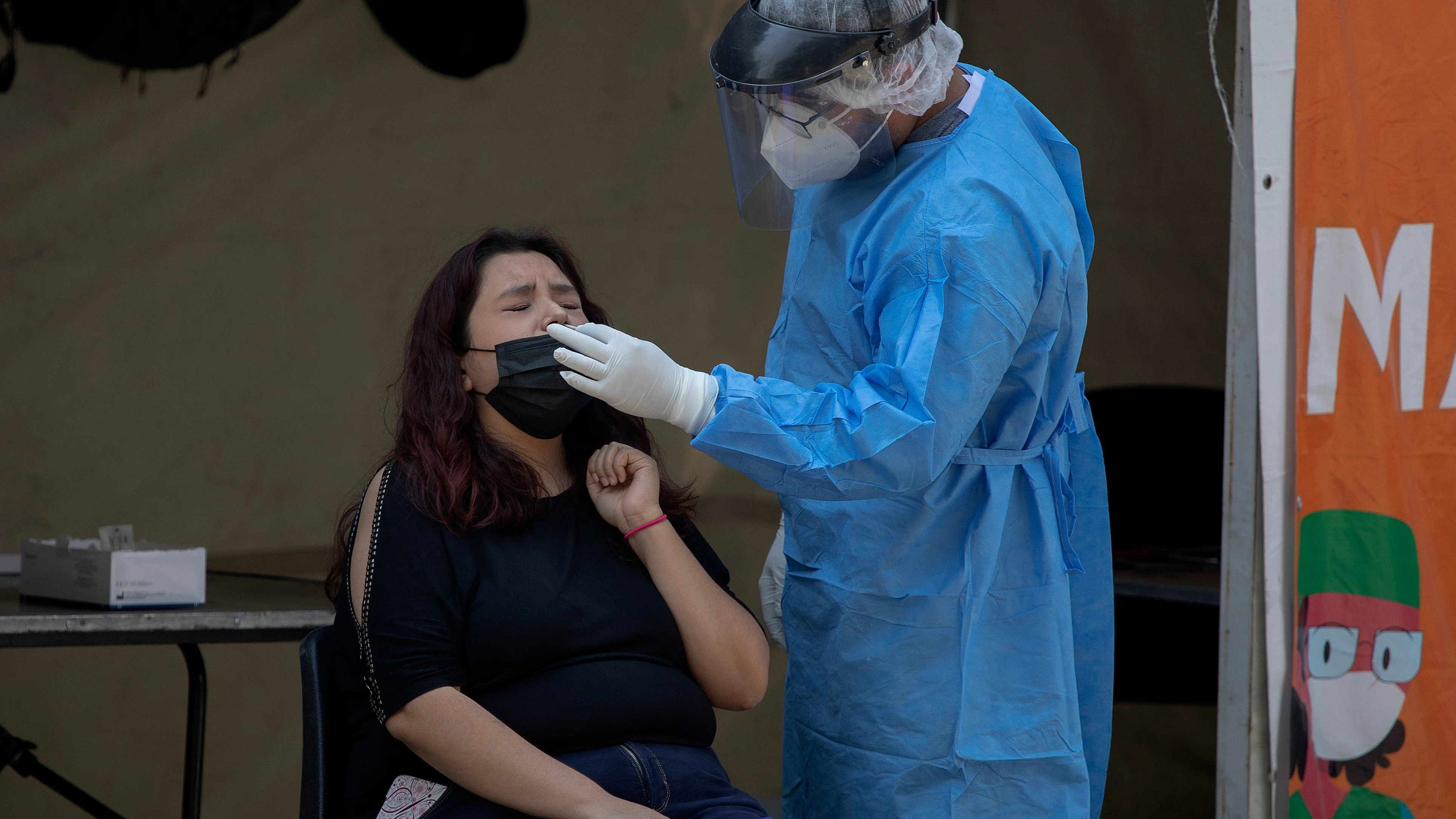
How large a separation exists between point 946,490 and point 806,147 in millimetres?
458

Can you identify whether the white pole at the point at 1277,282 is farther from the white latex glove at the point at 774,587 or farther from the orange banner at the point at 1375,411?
the white latex glove at the point at 774,587

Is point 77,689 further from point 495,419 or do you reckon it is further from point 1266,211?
point 1266,211

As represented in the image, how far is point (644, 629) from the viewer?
1.61 m

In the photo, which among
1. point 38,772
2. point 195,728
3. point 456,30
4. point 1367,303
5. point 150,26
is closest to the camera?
point 1367,303

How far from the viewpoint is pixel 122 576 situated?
1970mm

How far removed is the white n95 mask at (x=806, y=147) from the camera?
1.45m

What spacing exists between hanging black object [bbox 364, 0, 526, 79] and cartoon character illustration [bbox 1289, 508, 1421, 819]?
7.28ft

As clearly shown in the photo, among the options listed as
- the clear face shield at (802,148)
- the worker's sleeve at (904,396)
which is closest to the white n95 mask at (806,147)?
the clear face shield at (802,148)

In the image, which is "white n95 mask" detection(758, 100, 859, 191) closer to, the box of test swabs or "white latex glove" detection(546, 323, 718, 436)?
"white latex glove" detection(546, 323, 718, 436)

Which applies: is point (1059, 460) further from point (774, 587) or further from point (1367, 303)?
point (1367, 303)

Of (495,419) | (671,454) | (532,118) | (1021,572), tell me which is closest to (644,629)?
(495,419)

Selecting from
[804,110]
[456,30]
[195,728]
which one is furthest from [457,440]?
[456,30]

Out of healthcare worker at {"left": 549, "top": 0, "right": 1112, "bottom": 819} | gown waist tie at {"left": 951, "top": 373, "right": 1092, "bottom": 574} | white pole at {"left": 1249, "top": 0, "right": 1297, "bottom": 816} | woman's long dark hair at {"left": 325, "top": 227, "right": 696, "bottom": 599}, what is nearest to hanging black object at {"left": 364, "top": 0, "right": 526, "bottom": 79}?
woman's long dark hair at {"left": 325, "top": 227, "right": 696, "bottom": 599}

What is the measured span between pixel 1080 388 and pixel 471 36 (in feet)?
6.62
